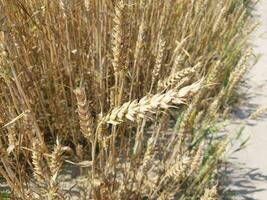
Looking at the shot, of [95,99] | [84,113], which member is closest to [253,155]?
[95,99]

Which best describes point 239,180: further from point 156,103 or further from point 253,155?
point 156,103

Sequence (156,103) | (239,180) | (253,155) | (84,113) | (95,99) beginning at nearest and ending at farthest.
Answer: (156,103) < (84,113) < (95,99) < (239,180) < (253,155)

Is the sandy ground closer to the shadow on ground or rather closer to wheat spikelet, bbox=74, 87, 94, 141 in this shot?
the shadow on ground

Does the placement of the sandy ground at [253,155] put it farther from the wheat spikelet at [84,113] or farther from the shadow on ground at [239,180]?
the wheat spikelet at [84,113]

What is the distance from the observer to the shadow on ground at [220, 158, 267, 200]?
153 centimetres

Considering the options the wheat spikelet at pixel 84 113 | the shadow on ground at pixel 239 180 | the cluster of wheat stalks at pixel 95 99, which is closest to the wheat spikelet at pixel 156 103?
the wheat spikelet at pixel 84 113

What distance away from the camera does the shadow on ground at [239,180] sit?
1.53 metres

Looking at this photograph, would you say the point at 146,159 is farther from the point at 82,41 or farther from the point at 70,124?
the point at 82,41

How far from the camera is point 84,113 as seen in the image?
0.70 m

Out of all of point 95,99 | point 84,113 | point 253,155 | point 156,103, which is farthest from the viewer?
point 253,155

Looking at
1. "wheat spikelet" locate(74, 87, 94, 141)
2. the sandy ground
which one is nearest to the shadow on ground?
the sandy ground

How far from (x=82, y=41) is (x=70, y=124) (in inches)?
12.1

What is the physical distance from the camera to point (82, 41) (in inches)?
Answer: 59.2

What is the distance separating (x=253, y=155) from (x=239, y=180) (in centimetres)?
19
